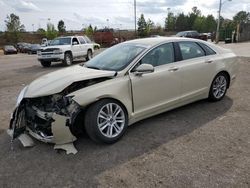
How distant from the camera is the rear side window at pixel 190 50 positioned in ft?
17.9

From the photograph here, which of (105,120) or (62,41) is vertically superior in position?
(62,41)

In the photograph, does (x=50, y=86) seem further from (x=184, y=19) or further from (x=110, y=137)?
(x=184, y=19)

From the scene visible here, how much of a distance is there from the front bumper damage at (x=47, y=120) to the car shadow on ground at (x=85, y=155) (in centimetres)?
18

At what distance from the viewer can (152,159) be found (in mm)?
3818

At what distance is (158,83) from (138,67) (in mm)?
533

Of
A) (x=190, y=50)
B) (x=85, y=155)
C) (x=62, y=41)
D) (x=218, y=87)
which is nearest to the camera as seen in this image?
(x=85, y=155)

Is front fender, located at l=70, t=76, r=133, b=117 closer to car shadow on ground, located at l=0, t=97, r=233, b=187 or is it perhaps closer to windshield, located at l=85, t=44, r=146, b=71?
windshield, located at l=85, t=44, r=146, b=71

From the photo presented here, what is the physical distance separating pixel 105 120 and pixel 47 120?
863 millimetres

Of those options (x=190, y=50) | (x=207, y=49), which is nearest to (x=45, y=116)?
(x=190, y=50)

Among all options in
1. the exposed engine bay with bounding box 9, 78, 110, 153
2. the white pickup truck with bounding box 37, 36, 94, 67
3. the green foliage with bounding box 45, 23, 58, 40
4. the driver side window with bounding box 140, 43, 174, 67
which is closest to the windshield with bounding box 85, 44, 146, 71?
the driver side window with bounding box 140, 43, 174, 67

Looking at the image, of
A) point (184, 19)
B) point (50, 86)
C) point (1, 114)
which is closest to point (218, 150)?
point (50, 86)

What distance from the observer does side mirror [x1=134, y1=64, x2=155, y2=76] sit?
452 cm

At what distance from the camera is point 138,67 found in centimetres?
456

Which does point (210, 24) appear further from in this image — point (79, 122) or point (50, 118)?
point (50, 118)
